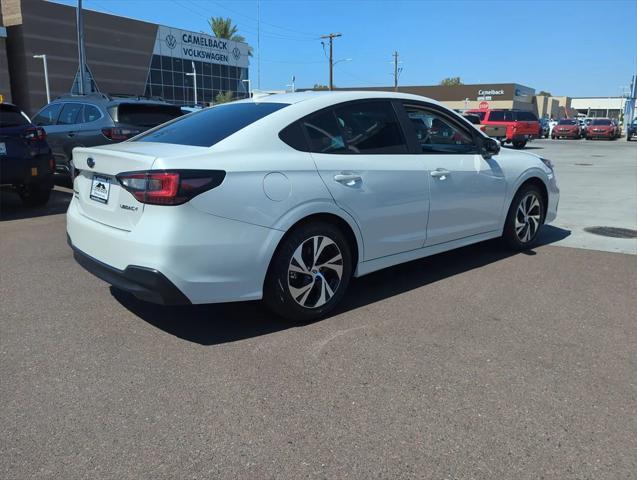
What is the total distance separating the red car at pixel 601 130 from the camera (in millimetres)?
40156

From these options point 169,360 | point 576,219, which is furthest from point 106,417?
point 576,219

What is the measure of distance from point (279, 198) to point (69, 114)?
8049mm

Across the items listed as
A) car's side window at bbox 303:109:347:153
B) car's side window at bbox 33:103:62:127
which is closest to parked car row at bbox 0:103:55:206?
car's side window at bbox 33:103:62:127

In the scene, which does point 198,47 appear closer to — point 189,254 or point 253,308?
point 253,308

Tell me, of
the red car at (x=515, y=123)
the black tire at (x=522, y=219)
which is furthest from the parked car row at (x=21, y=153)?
the red car at (x=515, y=123)

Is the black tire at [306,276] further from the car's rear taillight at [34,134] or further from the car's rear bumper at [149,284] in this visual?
the car's rear taillight at [34,134]

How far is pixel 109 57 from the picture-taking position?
48344mm

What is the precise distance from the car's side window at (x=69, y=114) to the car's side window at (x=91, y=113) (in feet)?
0.85

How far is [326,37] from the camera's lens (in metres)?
57.4

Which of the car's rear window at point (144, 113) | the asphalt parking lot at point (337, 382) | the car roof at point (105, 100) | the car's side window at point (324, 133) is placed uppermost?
the car roof at point (105, 100)

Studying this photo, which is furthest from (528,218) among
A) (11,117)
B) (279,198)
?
(11,117)

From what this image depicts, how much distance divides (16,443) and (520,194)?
510 centimetres

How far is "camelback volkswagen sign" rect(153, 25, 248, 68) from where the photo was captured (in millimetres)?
53031

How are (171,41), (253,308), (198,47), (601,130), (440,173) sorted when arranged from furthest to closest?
(198,47) → (171,41) → (601,130) → (440,173) → (253,308)
